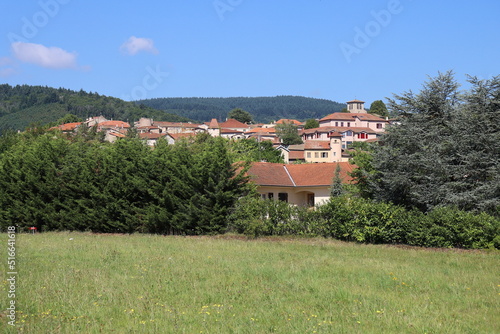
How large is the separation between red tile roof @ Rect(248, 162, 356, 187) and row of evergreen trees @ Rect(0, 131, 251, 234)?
34.2ft

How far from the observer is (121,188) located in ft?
102

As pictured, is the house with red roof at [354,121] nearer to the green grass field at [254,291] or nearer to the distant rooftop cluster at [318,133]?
the distant rooftop cluster at [318,133]

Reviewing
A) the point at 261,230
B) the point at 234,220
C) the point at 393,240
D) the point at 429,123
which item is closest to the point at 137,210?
the point at 234,220

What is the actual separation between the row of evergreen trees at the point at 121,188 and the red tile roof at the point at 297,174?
10.4 meters

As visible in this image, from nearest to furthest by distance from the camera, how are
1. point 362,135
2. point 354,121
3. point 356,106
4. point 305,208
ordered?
point 305,208 → point 362,135 → point 354,121 → point 356,106

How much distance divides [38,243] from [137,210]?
789cm

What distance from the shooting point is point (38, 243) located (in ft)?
77.5

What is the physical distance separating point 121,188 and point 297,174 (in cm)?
1860

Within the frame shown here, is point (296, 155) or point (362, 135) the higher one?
point (362, 135)

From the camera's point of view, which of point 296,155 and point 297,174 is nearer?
point 297,174

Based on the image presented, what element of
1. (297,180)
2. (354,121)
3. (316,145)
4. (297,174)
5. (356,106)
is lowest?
(316,145)

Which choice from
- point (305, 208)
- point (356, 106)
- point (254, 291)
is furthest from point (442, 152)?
point (356, 106)

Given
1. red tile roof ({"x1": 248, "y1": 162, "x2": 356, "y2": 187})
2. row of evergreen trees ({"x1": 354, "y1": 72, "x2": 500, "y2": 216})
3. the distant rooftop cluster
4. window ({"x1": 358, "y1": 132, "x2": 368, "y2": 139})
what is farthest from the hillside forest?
window ({"x1": 358, "y1": 132, "x2": 368, "y2": 139})

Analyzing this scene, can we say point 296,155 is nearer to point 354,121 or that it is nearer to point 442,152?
Result: point 354,121
